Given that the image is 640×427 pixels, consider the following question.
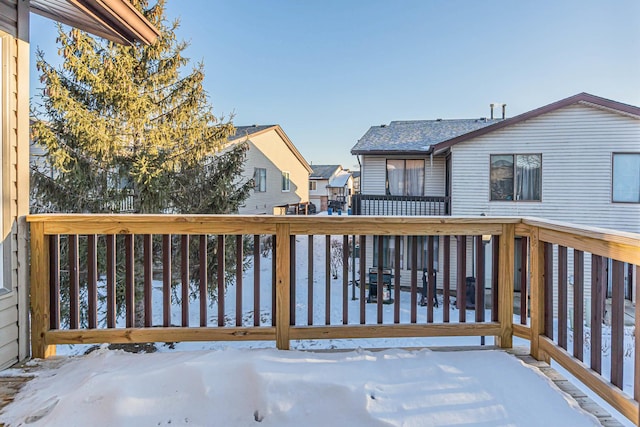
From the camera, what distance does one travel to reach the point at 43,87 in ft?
18.4

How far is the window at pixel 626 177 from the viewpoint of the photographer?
912 cm

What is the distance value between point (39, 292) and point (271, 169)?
51.5ft

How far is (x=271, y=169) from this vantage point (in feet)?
58.1

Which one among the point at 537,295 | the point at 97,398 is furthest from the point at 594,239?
the point at 97,398

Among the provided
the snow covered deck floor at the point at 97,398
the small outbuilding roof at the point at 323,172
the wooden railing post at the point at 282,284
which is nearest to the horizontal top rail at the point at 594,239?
the snow covered deck floor at the point at 97,398

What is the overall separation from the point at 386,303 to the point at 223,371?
762 centimetres

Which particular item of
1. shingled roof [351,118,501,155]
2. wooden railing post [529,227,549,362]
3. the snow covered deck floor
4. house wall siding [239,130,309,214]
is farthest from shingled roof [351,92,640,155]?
the snow covered deck floor

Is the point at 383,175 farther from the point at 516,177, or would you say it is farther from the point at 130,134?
the point at 130,134

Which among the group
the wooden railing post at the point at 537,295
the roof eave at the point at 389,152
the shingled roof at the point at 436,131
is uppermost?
the shingled roof at the point at 436,131

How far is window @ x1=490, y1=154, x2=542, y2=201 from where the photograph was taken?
9688mm

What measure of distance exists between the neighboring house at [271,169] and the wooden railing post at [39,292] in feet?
38.0

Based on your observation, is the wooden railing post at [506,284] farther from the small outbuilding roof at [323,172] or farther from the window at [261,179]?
the small outbuilding roof at [323,172]

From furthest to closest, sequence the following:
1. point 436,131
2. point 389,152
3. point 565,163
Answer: point 436,131
point 389,152
point 565,163

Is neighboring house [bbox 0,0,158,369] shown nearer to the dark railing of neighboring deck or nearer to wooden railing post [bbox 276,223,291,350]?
wooden railing post [bbox 276,223,291,350]
